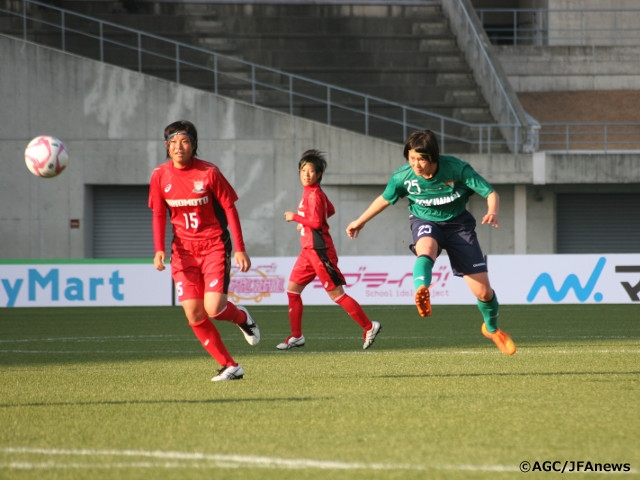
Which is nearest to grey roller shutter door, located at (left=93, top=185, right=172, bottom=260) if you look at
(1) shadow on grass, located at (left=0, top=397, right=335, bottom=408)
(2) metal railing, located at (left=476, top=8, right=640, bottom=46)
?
(2) metal railing, located at (left=476, top=8, right=640, bottom=46)

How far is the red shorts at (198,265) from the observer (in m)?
7.52

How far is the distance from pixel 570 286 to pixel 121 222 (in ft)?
41.1

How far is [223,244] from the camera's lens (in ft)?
→ 25.0

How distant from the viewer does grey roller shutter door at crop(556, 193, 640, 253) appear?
92.8 feet

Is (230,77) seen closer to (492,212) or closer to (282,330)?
(282,330)

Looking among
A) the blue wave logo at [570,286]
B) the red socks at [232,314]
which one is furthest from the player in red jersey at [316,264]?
the blue wave logo at [570,286]

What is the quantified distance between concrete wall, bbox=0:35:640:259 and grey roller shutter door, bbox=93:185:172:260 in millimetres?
764

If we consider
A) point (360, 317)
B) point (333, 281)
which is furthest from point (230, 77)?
point (360, 317)

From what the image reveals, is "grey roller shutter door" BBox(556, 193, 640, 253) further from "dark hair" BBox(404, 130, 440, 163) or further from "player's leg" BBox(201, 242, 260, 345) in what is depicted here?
"player's leg" BBox(201, 242, 260, 345)

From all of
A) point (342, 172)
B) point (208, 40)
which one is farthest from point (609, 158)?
point (208, 40)

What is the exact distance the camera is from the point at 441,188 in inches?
314

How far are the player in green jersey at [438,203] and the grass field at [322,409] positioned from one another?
87 cm

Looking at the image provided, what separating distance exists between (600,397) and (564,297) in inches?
530

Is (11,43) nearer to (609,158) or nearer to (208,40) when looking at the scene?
(208,40)
